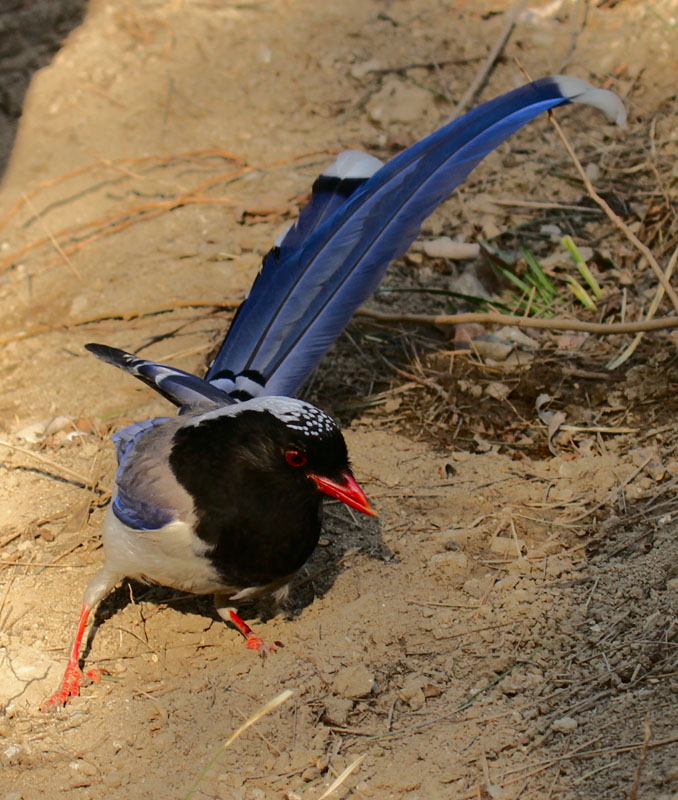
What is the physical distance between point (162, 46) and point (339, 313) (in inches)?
153

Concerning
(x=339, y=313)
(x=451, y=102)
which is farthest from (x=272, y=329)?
(x=451, y=102)

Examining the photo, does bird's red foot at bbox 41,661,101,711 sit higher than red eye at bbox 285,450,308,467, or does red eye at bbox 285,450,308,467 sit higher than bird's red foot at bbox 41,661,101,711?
red eye at bbox 285,450,308,467

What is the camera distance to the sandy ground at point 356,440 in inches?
110

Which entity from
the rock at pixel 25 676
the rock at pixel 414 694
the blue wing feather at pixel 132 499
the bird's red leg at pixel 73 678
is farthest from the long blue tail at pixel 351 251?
the rock at pixel 414 694

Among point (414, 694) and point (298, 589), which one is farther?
point (298, 589)

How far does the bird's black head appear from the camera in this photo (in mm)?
3084

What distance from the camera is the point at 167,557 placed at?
3139 millimetres

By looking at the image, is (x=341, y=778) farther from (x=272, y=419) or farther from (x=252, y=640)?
(x=272, y=419)

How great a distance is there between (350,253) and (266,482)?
1.31m

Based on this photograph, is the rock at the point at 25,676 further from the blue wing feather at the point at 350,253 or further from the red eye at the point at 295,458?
the blue wing feather at the point at 350,253

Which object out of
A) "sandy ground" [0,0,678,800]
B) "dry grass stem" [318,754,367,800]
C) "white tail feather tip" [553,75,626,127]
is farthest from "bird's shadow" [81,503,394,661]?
"white tail feather tip" [553,75,626,127]

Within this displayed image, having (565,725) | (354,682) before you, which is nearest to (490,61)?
(354,682)

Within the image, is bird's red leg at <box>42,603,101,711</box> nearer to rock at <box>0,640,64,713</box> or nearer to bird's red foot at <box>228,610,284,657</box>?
rock at <box>0,640,64,713</box>

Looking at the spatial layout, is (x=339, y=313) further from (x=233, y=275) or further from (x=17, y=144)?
(x=17, y=144)
